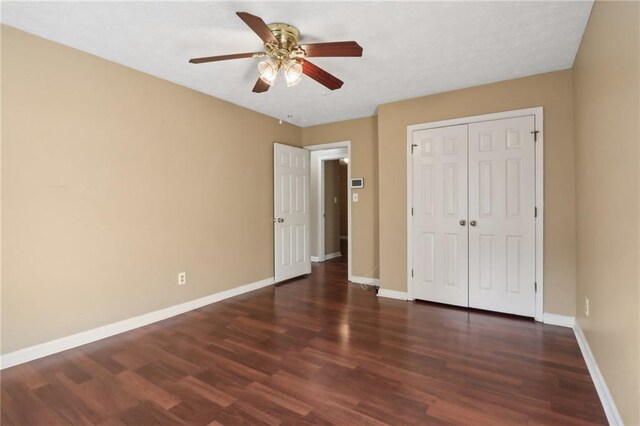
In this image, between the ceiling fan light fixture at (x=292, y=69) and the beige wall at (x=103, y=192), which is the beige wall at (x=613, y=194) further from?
the beige wall at (x=103, y=192)

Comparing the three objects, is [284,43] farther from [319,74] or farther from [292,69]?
[319,74]

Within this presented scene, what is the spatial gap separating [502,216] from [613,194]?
155 cm

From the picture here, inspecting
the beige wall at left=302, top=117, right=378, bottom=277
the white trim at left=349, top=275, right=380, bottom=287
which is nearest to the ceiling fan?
the beige wall at left=302, top=117, right=378, bottom=277

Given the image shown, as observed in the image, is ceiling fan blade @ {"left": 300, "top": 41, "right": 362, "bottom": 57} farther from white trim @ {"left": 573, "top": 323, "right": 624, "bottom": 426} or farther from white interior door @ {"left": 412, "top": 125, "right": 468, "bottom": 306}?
white trim @ {"left": 573, "top": 323, "right": 624, "bottom": 426}

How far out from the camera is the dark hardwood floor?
1.68 meters

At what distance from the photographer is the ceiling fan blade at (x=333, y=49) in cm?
193

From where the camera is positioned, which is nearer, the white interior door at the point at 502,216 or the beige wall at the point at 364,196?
the white interior door at the point at 502,216

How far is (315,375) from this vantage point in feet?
6.75

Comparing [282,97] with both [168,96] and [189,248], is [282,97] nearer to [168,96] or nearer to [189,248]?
[168,96]

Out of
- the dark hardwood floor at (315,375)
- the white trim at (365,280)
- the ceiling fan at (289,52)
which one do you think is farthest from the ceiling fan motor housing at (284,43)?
the white trim at (365,280)

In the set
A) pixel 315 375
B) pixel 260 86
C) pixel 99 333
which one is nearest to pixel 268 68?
pixel 260 86

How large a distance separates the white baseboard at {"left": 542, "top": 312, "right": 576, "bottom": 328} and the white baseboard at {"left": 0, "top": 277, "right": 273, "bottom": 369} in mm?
3426

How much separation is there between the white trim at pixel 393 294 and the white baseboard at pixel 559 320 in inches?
53.5

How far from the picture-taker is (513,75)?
2.97 m
